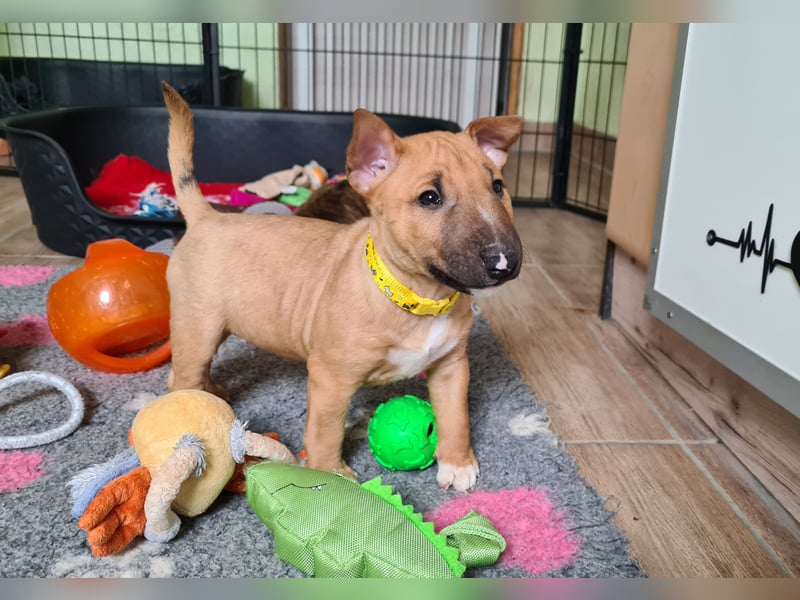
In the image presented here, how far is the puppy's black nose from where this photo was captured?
0.99 meters

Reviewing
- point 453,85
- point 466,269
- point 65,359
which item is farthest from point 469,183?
point 453,85

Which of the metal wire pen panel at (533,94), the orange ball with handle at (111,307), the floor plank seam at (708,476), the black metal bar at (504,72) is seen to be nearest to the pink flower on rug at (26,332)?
the orange ball with handle at (111,307)

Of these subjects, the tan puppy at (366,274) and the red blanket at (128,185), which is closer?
the tan puppy at (366,274)

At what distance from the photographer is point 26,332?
6.19 ft

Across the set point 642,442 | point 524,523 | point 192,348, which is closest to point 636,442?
point 642,442

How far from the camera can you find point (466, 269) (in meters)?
1.02

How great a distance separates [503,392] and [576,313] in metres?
0.67

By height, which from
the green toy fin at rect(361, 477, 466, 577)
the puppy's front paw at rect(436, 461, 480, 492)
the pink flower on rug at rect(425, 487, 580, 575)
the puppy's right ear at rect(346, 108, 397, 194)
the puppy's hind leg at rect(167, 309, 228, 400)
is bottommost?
the pink flower on rug at rect(425, 487, 580, 575)

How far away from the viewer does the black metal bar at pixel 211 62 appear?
337 cm

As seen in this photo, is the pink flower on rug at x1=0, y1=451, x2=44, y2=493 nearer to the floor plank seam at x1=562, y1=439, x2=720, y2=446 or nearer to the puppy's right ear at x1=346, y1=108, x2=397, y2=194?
the puppy's right ear at x1=346, y1=108, x2=397, y2=194

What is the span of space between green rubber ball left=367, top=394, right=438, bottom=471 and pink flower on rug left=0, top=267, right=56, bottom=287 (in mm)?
1470

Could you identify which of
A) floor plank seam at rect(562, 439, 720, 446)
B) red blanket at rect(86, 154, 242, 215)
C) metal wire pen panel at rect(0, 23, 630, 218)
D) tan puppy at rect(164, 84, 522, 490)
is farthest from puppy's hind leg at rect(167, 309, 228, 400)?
metal wire pen panel at rect(0, 23, 630, 218)

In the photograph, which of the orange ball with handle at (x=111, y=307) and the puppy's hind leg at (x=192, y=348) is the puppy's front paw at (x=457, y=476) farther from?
the orange ball with handle at (x=111, y=307)

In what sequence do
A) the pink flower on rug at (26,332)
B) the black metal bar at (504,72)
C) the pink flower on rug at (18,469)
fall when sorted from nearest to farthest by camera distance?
the pink flower on rug at (18,469)
the pink flower on rug at (26,332)
the black metal bar at (504,72)
